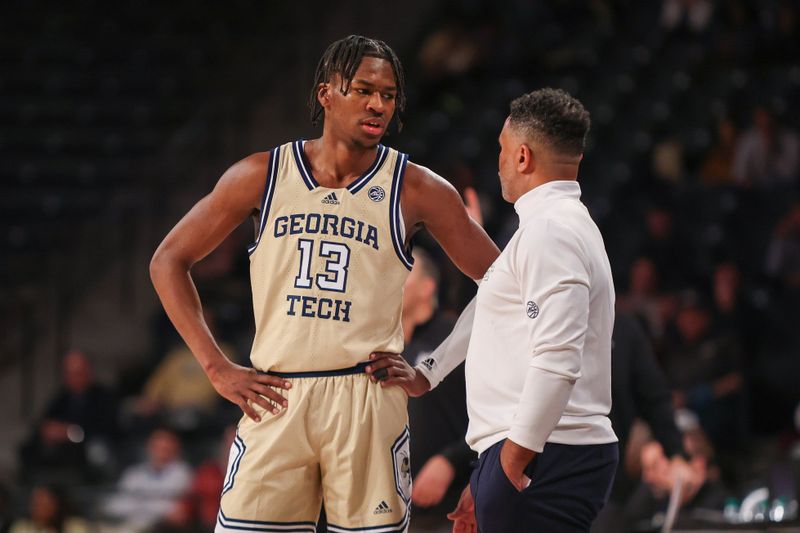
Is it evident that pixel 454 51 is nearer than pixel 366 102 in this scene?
No

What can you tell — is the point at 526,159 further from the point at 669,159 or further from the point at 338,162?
the point at 669,159

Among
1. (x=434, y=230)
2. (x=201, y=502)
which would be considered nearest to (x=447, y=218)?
(x=434, y=230)

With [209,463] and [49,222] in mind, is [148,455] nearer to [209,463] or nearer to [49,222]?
[209,463]

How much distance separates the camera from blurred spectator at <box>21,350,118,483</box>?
8438 millimetres

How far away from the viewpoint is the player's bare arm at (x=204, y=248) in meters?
3.27

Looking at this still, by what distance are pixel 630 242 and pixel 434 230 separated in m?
5.99

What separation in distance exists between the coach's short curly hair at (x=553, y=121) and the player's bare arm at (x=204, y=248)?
72 centimetres

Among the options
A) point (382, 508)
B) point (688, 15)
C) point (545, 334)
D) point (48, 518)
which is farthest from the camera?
point (688, 15)

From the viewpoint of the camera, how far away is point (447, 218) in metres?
3.39

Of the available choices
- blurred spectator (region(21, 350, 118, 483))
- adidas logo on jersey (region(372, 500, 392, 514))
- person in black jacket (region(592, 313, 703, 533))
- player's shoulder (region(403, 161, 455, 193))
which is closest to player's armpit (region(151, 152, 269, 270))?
player's shoulder (region(403, 161, 455, 193))

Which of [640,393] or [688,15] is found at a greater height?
[688,15]

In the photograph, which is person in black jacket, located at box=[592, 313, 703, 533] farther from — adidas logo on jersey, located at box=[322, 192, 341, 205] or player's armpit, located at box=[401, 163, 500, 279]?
adidas logo on jersey, located at box=[322, 192, 341, 205]

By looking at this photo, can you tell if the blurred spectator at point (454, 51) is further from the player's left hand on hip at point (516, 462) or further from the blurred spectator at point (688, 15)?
the player's left hand on hip at point (516, 462)

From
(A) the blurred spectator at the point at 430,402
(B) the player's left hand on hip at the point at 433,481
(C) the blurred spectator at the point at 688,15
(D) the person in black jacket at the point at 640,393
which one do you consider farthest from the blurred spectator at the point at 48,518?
(C) the blurred spectator at the point at 688,15
